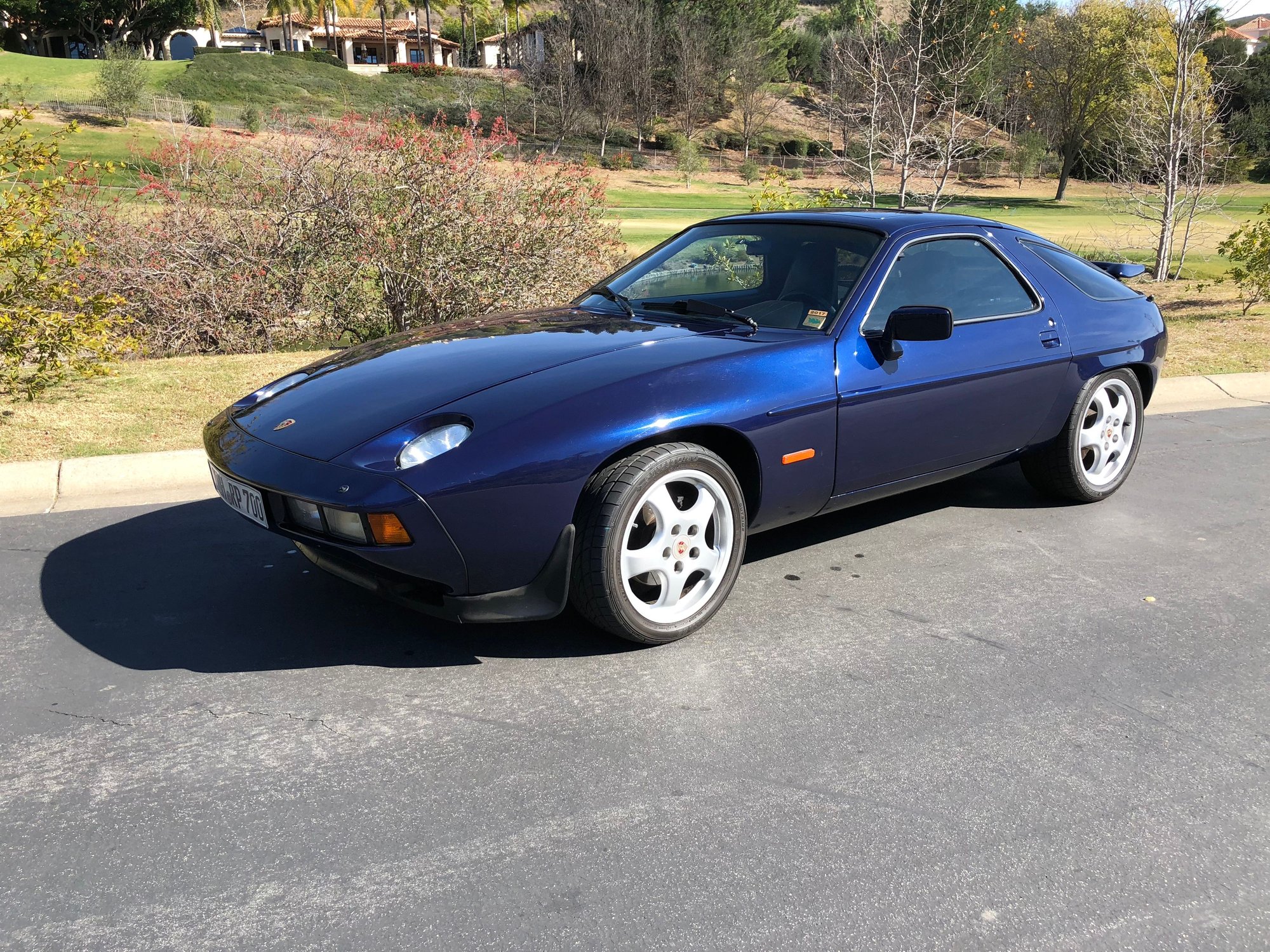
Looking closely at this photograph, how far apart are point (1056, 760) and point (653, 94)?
6679 centimetres

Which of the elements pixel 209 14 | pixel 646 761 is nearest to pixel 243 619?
pixel 646 761

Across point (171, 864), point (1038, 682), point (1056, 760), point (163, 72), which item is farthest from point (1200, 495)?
point (163, 72)

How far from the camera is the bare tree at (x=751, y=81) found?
65.9 meters

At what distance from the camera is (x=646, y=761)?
9.78 ft

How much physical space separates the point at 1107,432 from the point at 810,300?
2036 mm

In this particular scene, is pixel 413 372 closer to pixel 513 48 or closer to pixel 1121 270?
pixel 1121 270

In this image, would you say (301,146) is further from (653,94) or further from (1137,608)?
(653,94)

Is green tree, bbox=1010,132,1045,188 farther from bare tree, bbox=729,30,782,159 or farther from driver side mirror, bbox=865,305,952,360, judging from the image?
driver side mirror, bbox=865,305,952,360

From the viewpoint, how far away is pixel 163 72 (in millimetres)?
65562

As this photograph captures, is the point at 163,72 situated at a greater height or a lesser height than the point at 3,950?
greater

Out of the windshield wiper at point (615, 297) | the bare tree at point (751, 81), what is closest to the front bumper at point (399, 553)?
the windshield wiper at point (615, 297)

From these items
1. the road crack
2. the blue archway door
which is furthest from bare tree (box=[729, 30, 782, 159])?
the road crack

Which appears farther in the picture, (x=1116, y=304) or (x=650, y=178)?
(x=650, y=178)

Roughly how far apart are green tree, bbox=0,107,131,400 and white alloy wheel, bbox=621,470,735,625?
4.72 m
